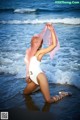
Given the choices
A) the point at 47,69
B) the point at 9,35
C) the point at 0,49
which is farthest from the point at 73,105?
the point at 9,35

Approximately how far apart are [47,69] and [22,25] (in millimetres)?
2358

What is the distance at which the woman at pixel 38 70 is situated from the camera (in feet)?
11.7

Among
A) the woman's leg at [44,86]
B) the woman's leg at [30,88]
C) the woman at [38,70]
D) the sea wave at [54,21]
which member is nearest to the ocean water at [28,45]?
the sea wave at [54,21]

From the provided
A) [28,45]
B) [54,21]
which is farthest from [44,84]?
[54,21]

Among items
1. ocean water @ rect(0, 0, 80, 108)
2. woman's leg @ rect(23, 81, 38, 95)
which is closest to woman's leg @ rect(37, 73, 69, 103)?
woman's leg @ rect(23, 81, 38, 95)

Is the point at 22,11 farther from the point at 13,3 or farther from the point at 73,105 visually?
the point at 73,105

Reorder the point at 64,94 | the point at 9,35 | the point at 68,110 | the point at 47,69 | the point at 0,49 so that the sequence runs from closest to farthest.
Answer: the point at 68,110 < the point at 64,94 < the point at 47,69 < the point at 0,49 < the point at 9,35

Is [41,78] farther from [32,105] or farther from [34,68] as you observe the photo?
[32,105]

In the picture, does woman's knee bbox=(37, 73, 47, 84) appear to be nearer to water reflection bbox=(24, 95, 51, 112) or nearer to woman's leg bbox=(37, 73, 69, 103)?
woman's leg bbox=(37, 73, 69, 103)

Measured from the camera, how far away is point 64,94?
3.83 meters

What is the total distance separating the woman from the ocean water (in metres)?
0.39

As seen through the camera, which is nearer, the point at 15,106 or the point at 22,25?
the point at 15,106

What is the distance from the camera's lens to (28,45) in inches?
224

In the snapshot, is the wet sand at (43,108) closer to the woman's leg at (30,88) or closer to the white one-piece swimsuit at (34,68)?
the woman's leg at (30,88)
